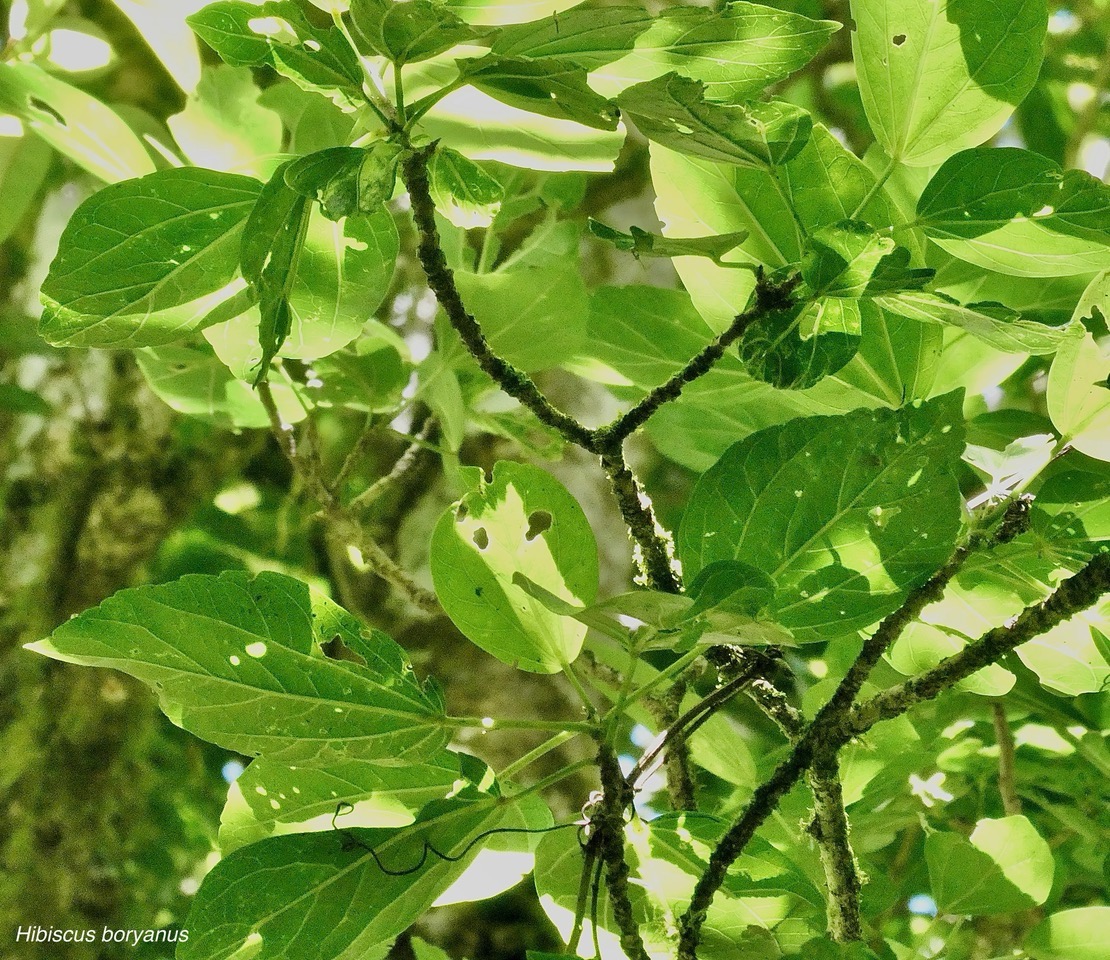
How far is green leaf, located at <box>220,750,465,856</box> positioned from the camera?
56cm

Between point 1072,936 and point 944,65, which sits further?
point 1072,936

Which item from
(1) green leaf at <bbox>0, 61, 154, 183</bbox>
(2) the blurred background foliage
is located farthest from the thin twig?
(1) green leaf at <bbox>0, 61, 154, 183</bbox>

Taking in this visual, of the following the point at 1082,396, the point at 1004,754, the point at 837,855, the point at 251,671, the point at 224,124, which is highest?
the point at 224,124

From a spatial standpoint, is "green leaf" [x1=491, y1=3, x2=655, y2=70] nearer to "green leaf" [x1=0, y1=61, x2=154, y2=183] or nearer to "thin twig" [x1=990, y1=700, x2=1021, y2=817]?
"green leaf" [x1=0, y1=61, x2=154, y2=183]

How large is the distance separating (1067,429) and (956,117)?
7.1 inches

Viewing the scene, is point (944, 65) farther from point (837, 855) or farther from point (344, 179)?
point (837, 855)

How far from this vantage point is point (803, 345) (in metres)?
0.45

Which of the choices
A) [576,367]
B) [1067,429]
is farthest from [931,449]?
[576,367]

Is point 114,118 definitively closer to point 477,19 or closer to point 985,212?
point 477,19

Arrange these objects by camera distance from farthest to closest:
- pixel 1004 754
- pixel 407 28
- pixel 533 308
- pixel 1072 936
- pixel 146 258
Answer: pixel 1004 754 < pixel 533 308 < pixel 1072 936 < pixel 146 258 < pixel 407 28

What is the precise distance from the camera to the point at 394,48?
0.41 m

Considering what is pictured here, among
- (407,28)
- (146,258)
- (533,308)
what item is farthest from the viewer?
(533,308)

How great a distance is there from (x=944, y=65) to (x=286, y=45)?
1.09 feet

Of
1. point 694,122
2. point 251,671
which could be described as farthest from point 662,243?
point 251,671
